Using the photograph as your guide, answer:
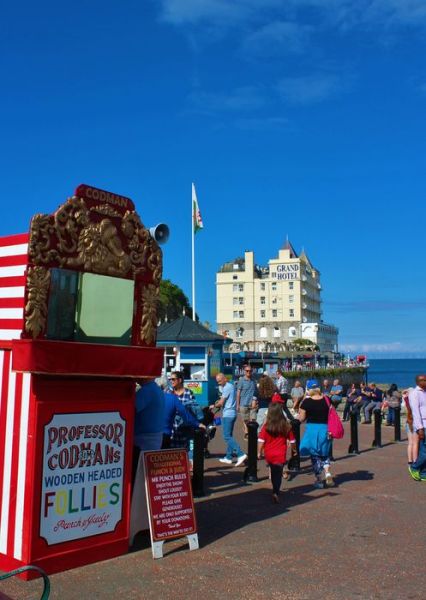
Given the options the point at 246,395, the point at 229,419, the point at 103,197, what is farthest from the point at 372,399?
the point at 103,197

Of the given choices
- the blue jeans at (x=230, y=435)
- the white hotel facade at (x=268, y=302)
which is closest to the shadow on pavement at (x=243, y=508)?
the blue jeans at (x=230, y=435)

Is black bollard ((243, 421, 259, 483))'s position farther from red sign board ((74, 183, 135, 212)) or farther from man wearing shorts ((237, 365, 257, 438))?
red sign board ((74, 183, 135, 212))

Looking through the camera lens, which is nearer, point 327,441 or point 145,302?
point 145,302

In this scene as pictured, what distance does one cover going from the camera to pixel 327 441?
10.5 meters

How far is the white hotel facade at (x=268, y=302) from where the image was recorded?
393 ft

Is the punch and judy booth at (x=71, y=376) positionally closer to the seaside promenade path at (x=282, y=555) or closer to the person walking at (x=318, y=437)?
the seaside promenade path at (x=282, y=555)

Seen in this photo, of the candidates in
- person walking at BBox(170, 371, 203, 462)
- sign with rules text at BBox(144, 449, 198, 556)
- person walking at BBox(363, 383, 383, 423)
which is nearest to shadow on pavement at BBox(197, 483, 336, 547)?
sign with rules text at BBox(144, 449, 198, 556)

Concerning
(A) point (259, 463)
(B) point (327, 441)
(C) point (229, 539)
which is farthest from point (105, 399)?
(A) point (259, 463)

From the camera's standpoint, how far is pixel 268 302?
121 metres

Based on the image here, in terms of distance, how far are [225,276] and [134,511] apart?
118m

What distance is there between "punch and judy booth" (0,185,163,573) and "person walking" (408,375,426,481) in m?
5.95

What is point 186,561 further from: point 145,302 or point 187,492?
point 145,302

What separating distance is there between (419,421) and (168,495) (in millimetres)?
5713

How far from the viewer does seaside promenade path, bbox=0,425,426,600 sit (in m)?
5.49
